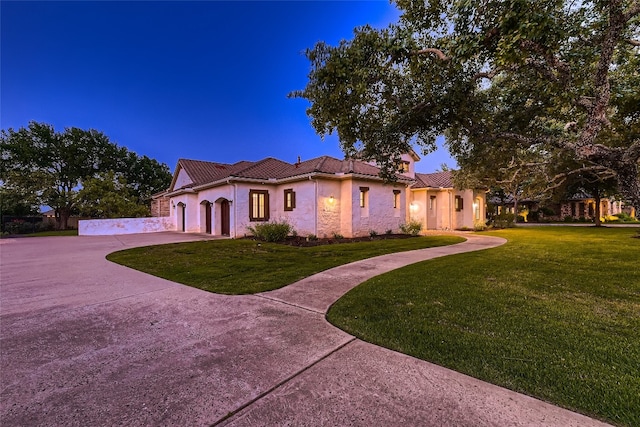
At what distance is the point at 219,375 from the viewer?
2.48 metres

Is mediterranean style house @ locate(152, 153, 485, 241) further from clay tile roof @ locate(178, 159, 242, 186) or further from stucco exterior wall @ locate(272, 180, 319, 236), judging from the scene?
clay tile roof @ locate(178, 159, 242, 186)

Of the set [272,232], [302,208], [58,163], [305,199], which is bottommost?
[272,232]

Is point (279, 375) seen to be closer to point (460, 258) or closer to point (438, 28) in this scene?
point (438, 28)

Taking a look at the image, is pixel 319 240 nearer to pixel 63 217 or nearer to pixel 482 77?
pixel 482 77

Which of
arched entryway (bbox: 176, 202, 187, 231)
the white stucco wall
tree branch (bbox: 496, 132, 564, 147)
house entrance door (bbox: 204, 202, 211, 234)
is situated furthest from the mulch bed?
the white stucco wall

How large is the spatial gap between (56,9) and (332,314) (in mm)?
20826

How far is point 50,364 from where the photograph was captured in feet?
8.86

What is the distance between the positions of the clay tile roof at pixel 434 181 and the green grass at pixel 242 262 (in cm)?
957

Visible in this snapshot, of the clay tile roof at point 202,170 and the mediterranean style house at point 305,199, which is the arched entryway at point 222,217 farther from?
the clay tile roof at point 202,170

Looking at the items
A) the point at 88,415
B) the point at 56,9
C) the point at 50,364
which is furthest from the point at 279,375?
the point at 56,9

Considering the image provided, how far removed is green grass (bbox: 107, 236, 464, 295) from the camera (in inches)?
235

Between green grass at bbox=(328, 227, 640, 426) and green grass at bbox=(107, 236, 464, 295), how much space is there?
208cm

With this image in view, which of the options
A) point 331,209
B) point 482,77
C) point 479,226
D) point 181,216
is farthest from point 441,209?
point 181,216

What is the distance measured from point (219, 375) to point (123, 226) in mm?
23110
